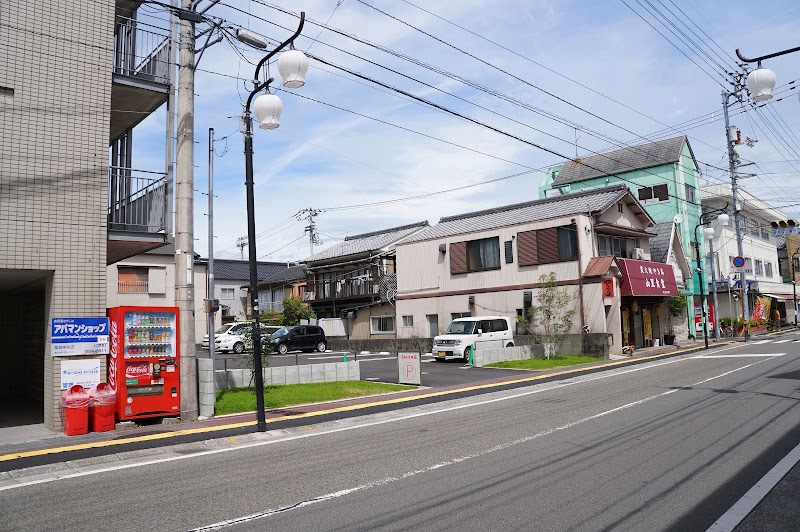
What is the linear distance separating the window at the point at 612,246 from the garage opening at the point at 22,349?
2476 cm

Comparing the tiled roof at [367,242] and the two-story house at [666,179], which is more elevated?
the two-story house at [666,179]

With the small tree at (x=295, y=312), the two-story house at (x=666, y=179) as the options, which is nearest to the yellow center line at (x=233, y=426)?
the small tree at (x=295, y=312)

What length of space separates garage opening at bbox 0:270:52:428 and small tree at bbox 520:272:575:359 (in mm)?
18996

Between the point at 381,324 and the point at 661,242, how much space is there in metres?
18.7

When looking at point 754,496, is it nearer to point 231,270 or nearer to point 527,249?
point 527,249

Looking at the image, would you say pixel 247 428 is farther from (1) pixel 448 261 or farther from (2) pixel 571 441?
(1) pixel 448 261

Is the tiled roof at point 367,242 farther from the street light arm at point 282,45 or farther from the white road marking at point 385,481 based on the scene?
the white road marking at point 385,481

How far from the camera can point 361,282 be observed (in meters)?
41.0

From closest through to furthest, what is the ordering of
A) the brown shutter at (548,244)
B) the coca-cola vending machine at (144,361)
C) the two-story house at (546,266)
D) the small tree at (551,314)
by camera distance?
the coca-cola vending machine at (144,361) < the small tree at (551,314) < the two-story house at (546,266) < the brown shutter at (548,244)

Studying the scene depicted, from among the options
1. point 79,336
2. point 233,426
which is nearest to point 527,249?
point 233,426

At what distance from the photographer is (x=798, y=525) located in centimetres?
536

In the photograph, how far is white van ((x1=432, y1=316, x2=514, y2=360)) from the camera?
25.8m

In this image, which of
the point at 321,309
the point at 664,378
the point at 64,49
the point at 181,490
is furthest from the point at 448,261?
the point at 181,490

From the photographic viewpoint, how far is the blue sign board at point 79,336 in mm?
11016
